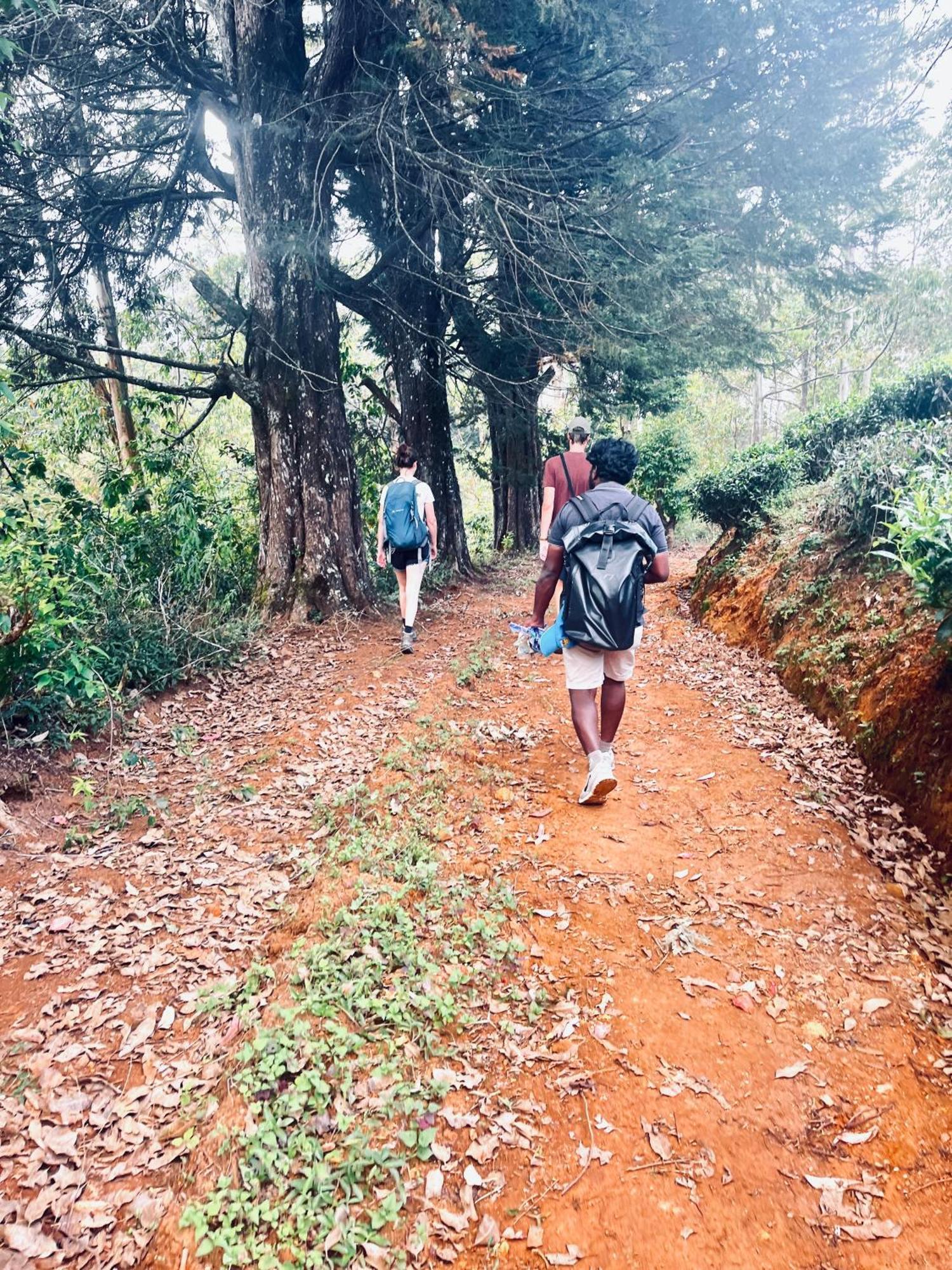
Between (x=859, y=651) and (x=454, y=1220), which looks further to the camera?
(x=859, y=651)

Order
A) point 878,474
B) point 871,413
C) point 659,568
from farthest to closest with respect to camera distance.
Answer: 1. point 871,413
2. point 878,474
3. point 659,568

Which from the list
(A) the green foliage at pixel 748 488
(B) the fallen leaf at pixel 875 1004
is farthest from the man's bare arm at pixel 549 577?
(A) the green foliage at pixel 748 488

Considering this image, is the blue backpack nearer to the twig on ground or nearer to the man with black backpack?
the man with black backpack

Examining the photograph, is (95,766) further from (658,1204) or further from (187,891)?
(658,1204)

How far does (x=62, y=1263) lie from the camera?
2.05 m

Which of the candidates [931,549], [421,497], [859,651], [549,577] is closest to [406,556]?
[421,497]

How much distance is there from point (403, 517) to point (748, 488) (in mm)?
5261

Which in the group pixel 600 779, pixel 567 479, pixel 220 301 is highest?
pixel 220 301

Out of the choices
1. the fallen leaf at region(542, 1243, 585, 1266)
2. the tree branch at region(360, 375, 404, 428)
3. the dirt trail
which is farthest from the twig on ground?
the tree branch at region(360, 375, 404, 428)

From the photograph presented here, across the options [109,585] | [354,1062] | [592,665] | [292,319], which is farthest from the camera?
[292,319]

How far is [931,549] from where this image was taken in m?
4.07

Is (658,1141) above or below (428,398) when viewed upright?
below

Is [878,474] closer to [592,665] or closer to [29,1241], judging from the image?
[592,665]

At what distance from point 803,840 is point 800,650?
276 centimetres
